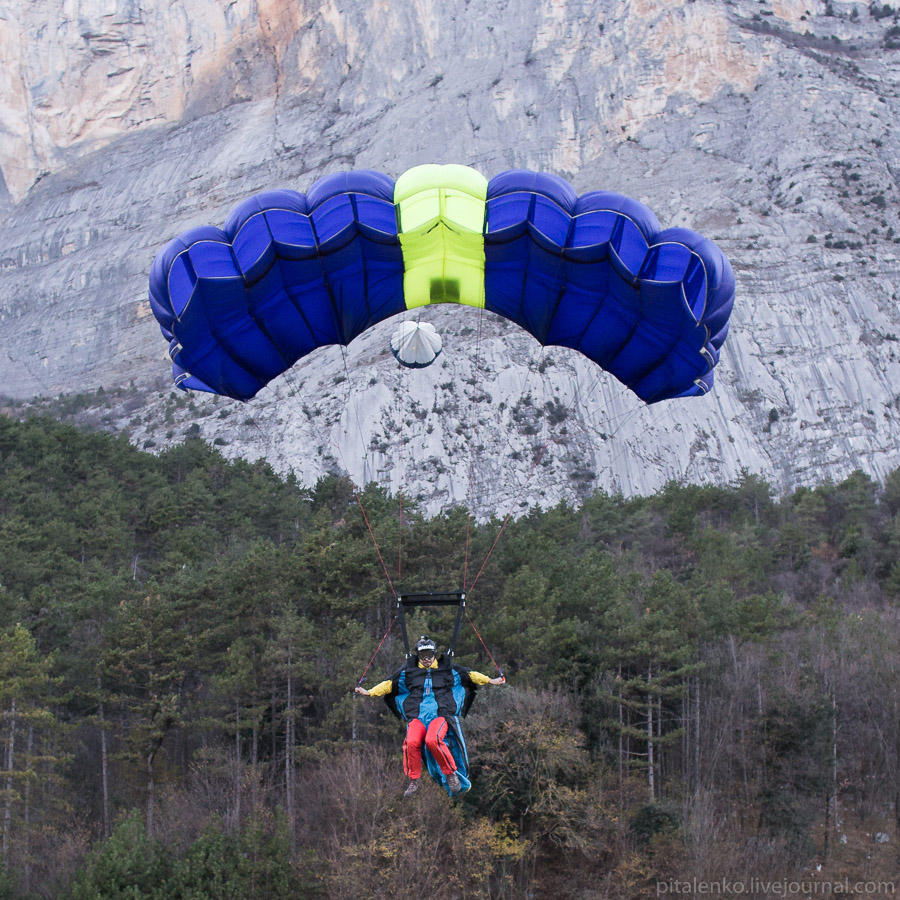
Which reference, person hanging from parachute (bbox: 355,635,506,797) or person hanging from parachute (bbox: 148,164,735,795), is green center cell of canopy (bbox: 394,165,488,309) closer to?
person hanging from parachute (bbox: 148,164,735,795)

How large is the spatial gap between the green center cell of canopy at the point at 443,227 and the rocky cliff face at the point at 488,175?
25096 millimetres

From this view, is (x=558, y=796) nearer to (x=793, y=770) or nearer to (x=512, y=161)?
(x=793, y=770)

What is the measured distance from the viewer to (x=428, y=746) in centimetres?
797

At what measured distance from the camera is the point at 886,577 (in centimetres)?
3275

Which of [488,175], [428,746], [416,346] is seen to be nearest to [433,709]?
[428,746]

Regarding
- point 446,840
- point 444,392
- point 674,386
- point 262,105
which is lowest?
point 446,840

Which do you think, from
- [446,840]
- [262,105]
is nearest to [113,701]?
[446,840]

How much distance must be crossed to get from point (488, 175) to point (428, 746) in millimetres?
53538

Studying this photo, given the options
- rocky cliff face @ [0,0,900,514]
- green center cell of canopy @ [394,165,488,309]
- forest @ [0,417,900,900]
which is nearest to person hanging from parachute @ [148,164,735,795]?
green center cell of canopy @ [394,165,488,309]

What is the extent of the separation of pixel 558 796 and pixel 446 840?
2185mm

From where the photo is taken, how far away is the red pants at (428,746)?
7.91 m

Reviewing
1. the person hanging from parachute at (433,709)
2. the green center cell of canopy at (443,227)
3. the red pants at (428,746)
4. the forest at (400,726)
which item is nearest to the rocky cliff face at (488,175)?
the forest at (400,726)

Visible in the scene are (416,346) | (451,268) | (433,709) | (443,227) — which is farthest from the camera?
(416,346)

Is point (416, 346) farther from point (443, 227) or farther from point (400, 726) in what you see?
point (400, 726)
